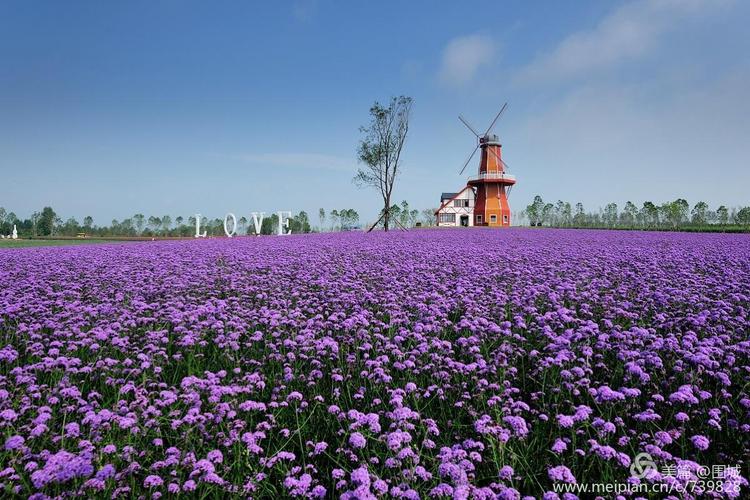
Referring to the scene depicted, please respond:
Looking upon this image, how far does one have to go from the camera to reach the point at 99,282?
27.2 ft

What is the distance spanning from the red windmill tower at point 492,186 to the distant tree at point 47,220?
107m

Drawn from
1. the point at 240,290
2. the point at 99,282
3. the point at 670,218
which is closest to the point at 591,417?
the point at 240,290

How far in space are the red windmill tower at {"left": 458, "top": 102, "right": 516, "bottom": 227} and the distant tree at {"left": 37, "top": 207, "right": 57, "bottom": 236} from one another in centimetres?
10691

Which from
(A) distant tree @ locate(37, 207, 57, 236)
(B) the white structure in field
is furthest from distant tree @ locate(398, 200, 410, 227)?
(A) distant tree @ locate(37, 207, 57, 236)

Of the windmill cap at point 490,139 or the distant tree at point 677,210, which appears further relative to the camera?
the distant tree at point 677,210

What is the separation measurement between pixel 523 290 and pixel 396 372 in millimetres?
3904

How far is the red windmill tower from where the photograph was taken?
61000 millimetres

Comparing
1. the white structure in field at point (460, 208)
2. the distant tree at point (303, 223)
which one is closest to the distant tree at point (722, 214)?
the white structure in field at point (460, 208)

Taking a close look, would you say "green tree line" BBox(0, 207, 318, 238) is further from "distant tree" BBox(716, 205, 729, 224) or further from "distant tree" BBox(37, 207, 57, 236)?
"distant tree" BBox(716, 205, 729, 224)

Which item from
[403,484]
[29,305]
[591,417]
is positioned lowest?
[591,417]

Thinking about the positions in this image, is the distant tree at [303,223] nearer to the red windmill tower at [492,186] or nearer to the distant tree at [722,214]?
the red windmill tower at [492,186]

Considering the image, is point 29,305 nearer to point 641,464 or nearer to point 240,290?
point 240,290

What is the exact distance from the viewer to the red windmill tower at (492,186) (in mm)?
61000

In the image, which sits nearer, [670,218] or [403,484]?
[403,484]
